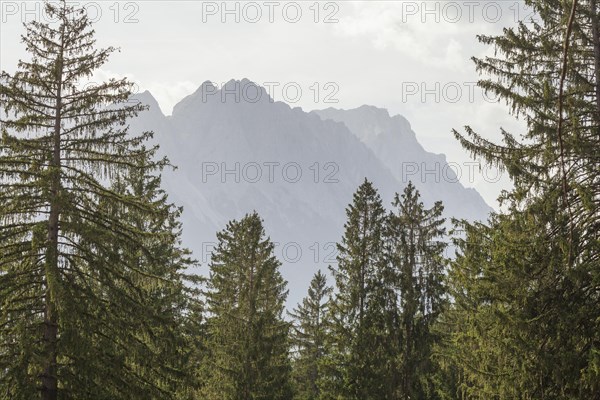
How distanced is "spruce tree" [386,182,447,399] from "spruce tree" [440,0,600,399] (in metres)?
9.42

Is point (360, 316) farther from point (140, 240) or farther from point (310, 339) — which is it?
point (310, 339)

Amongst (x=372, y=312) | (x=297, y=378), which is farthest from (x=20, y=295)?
(x=297, y=378)

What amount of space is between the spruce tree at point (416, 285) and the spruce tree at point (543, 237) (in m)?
9.42

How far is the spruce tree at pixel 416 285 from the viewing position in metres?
20.9

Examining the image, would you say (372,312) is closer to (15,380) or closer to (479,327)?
(479,327)

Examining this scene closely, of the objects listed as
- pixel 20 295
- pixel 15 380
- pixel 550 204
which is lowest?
pixel 15 380

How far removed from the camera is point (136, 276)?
1223cm

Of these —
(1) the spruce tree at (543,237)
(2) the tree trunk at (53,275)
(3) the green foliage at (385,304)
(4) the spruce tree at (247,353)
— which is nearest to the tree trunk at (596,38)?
(1) the spruce tree at (543,237)

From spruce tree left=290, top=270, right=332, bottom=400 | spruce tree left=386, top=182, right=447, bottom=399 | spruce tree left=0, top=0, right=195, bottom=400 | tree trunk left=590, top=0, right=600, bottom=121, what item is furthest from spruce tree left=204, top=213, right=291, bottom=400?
spruce tree left=290, top=270, right=332, bottom=400

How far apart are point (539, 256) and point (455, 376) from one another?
47.4 ft

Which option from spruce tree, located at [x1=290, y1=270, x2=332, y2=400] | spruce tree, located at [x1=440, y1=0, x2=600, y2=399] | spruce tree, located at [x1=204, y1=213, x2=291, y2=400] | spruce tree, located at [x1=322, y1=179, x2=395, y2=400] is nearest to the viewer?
spruce tree, located at [x1=440, y1=0, x2=600, y2=399]

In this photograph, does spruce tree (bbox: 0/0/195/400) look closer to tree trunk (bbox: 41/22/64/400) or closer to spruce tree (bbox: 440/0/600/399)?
tree trunk (bbox: 41/22/64/400)

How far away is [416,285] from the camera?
21906 mm

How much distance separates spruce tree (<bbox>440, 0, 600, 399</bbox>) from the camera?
929cm
